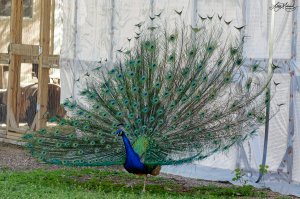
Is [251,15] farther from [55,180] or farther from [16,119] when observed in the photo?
[16,119]

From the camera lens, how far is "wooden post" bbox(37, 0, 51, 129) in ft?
47.8

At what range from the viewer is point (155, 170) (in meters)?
9.84

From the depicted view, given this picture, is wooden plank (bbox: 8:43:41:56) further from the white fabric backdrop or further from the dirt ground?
the dirt ground

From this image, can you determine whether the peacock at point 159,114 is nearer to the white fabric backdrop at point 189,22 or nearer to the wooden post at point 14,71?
the white fabric backdrop at point 189,22

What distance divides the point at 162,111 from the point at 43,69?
529 cm

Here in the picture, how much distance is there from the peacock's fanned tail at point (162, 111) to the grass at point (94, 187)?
0.41 m

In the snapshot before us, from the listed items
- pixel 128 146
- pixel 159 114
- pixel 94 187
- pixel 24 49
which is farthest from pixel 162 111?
pixel 24 49

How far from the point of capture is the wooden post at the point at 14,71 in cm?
1525

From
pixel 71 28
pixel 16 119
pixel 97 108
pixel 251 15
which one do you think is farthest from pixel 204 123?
pixel 16 119

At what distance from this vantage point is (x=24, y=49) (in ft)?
49.0

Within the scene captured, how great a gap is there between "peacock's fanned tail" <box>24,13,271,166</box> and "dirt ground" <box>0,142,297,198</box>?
127cm

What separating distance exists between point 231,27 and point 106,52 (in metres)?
2.93

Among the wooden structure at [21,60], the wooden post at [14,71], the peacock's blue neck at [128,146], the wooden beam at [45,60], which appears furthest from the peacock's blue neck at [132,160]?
the wooden post at [14,71]

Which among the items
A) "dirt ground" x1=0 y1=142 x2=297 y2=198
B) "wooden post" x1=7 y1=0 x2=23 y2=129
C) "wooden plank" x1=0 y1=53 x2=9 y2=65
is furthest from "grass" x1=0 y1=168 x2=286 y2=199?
"wooden plank" x1=0 y1=53 x2=9 y2=65
